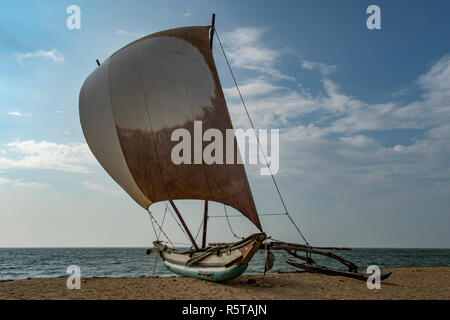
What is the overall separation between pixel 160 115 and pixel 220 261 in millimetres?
7101

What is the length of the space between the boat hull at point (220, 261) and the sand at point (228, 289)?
381 mm

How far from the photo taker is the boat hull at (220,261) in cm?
1101

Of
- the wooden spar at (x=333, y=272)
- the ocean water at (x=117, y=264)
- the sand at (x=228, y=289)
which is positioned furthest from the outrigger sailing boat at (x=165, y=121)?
the ocean water at (x=117, y=264)

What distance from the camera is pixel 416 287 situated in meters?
12.6

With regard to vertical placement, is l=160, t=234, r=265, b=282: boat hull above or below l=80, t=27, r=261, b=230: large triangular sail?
below

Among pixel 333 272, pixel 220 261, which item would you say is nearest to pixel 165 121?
pixel 220 261

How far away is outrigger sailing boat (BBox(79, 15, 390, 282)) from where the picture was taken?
13.1m

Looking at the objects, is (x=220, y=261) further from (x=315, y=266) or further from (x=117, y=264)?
(x=117, y=264)

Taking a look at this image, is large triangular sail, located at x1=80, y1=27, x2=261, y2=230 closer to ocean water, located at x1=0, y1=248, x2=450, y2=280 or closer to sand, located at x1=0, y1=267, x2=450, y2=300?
sand, located at x1=0, y1=267, x2=450, y2=300

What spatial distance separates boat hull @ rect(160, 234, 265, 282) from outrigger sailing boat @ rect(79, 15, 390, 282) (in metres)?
0.06

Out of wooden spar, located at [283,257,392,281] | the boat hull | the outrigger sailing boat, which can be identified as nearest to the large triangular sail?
the outrigger sailing boat
